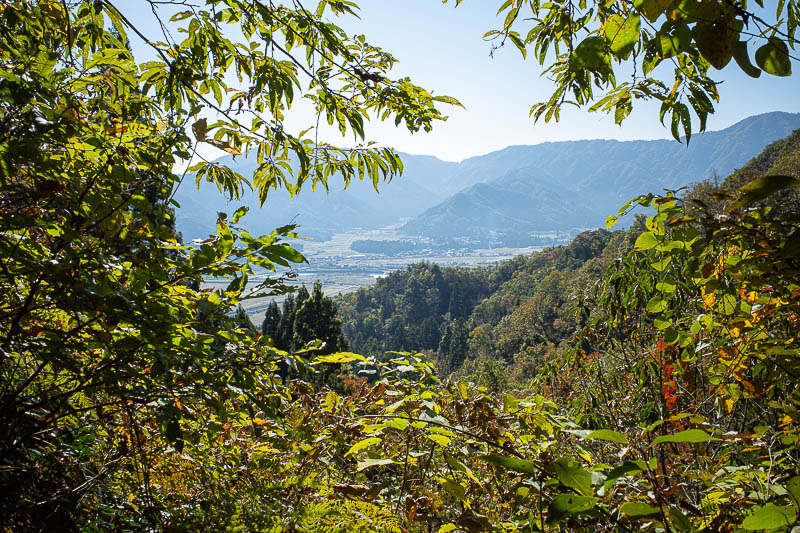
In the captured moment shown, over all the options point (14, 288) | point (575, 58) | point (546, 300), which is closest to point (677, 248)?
point (575, 58)

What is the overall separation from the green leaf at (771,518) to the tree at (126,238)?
1063 millimetres

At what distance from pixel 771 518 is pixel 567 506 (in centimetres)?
30

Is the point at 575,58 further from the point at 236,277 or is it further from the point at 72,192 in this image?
the point at 72,192

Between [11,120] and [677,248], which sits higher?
[11,120]

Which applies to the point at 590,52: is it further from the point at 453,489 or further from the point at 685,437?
the point at 453,489

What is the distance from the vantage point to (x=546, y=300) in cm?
4391

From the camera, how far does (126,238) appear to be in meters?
1.16

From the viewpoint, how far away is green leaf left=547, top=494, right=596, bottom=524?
0.55 meters

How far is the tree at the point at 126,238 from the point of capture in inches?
39.1

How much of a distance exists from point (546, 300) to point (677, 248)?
45.7 m

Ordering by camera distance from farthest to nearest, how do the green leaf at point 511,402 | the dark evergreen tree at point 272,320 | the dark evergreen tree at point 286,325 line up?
the dark evergreen tree at point 272,320, the dark evergreen tree at point 286,325, the green leaf at point 511,402

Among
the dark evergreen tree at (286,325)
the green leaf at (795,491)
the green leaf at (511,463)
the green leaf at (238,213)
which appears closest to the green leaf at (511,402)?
the green leaf at (511,463)

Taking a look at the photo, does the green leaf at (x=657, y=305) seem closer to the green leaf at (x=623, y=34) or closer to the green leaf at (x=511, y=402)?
the green leaf at (x=511, y=402)

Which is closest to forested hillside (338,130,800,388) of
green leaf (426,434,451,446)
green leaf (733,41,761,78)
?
green leaf (426,434,451,446)
